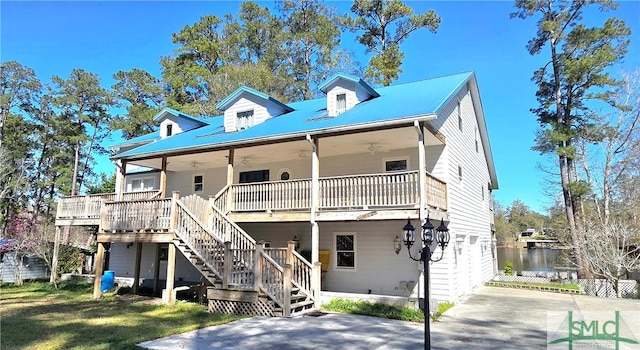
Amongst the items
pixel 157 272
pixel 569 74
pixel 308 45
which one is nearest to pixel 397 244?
pixel 157 272

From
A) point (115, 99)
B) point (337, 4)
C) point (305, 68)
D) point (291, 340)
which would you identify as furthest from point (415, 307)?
point (115, 99)

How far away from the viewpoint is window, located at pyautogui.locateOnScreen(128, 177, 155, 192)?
2003 cm

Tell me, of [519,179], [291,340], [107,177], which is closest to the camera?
[291,340]

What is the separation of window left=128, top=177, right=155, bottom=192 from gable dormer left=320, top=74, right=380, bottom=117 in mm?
10941

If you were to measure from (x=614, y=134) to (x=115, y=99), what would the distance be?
38.6 meters

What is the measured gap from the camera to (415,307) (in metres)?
10.6

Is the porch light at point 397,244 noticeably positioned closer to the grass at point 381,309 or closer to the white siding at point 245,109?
the grass at point 381,309

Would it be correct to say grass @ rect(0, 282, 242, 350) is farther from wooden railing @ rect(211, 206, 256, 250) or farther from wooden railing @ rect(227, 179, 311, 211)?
wooden railing @ rect(227, 179, 311, 211)

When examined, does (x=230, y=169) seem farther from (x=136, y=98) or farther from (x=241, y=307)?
(x=136, y=98)

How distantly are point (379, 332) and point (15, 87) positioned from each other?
39718 millimetres

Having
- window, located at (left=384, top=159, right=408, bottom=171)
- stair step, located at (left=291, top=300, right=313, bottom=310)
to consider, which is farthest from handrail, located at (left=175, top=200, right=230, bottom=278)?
window, located at (left=384, top=159, right=408, bottom=171)

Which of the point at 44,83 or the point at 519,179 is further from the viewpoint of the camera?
the point at 519,179

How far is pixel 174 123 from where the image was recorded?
64.2 feet

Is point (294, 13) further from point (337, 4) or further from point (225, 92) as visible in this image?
point (225, 92)
